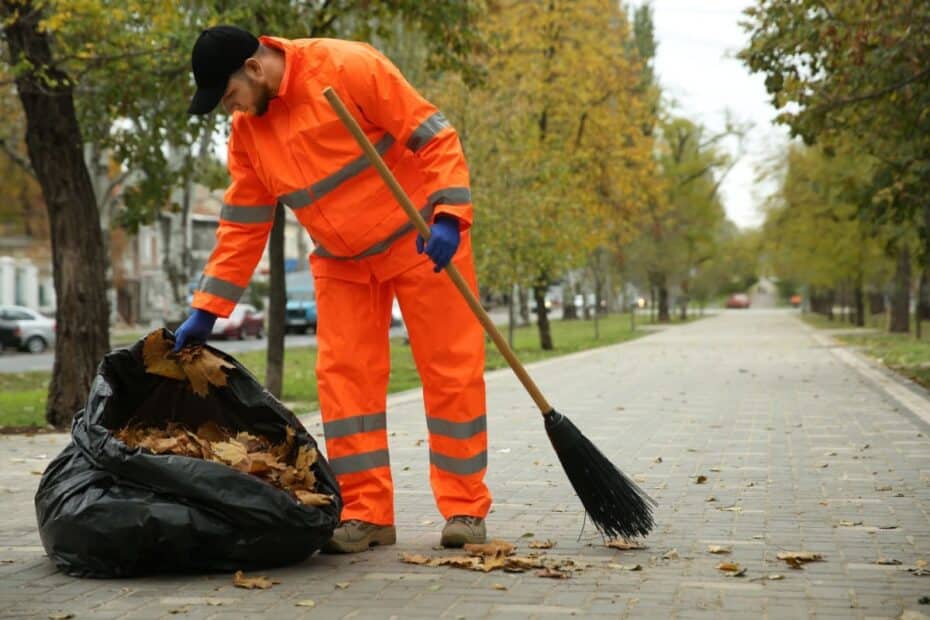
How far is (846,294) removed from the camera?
5434 cm

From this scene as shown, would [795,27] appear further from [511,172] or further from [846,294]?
[846,294]

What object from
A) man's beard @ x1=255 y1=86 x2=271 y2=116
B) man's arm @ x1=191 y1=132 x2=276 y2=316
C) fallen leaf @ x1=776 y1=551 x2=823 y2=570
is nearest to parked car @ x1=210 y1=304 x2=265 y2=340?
man's arm @ x1=191 y1=132 x2=276 y2=316

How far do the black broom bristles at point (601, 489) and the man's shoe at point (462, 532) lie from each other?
395 millimetres

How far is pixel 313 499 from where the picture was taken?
17.0ft

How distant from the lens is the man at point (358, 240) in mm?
5203

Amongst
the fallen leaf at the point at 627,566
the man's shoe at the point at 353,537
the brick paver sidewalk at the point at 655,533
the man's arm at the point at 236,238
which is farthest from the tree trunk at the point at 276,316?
the fallen leaf at the point at 627,566

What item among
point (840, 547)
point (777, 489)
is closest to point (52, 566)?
point (840, 547)

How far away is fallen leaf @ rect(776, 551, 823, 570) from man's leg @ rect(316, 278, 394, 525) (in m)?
1.45

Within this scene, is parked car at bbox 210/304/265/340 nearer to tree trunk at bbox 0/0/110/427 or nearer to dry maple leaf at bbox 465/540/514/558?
tree trunk at bbox 0/0/110/427

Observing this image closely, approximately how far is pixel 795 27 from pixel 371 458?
1021 cm

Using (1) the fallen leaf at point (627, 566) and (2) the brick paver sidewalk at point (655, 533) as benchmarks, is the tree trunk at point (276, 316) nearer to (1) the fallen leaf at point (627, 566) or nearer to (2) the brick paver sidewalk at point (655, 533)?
(2) the brick paver sidewalk at point (655, 533)

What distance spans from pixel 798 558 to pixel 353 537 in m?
1.57

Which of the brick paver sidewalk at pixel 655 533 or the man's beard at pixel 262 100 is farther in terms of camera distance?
the man's beard at pixel 262 100

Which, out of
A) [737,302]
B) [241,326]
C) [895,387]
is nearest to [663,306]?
[241,326]
